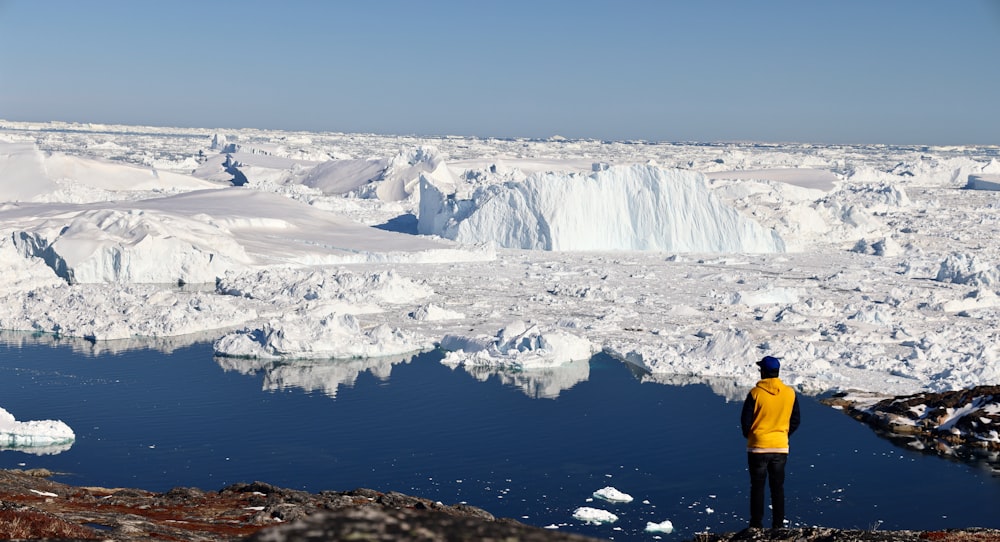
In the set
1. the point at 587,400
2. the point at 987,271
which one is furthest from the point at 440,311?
the point at 987,271

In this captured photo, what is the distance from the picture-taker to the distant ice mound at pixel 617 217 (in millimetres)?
42094

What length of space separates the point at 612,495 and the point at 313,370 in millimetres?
10508

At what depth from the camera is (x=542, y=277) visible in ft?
116

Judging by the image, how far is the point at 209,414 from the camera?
20.0 metres

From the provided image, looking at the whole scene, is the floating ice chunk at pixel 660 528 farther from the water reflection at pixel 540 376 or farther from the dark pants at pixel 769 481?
the water reflection at pixel 540 376

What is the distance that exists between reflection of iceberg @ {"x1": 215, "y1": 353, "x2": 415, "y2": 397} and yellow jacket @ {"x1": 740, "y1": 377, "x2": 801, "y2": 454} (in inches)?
661

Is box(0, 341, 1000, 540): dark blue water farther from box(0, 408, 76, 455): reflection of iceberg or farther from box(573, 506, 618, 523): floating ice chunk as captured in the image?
box(0, 408, 76, 455): reflection of iceberg

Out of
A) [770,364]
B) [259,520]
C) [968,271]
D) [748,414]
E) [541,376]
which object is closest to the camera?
[770,364]

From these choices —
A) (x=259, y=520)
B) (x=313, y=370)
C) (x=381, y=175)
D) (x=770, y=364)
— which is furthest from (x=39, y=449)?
(x=381, y=175)

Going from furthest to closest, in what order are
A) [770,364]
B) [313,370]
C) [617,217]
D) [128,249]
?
[617,217] < [128,249] < [313,370] < [770,364]

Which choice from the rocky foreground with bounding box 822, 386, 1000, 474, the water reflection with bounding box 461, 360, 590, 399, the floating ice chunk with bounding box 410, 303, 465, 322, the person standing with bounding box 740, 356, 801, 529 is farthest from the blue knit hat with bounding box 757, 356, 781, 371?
the floating ice chunk with bounding box 410, 303, 465, 322

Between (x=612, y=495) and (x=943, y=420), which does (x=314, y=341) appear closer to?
(x=612, y=495)

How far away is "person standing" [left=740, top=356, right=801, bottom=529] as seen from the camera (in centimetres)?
580

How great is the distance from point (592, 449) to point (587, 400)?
3.47 meters
